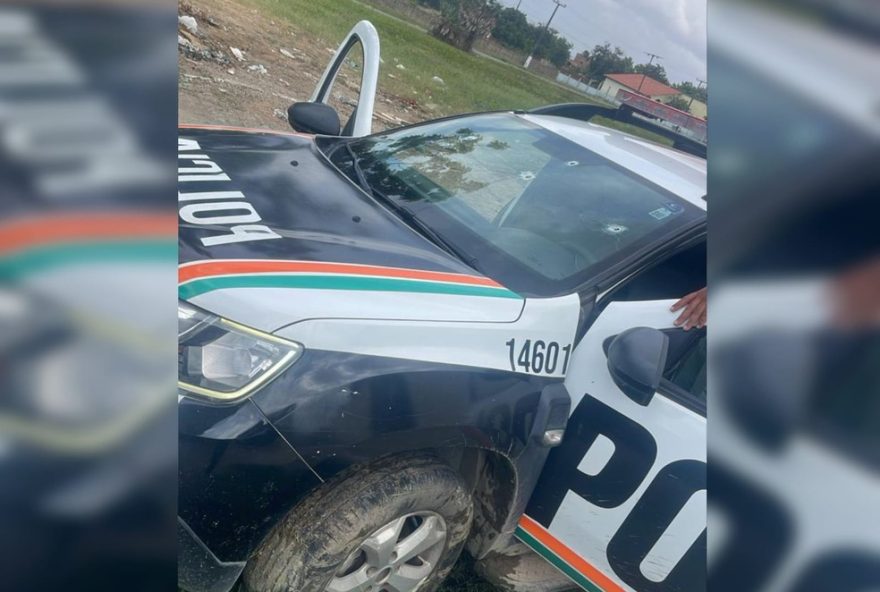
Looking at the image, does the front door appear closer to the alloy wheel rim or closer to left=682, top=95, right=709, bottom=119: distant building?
the alloy wheel rim

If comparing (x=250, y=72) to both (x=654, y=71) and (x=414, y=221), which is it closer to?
(x=414, y=221)

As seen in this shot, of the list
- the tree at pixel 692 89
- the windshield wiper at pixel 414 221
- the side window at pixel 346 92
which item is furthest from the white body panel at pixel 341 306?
the side window at pixel 346 92

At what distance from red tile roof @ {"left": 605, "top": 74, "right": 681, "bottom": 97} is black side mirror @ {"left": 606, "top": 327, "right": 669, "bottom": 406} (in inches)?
28.5

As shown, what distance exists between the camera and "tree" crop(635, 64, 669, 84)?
1.15m

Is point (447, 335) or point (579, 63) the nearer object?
point (579, 63)

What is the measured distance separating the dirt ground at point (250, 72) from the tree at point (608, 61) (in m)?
0.69

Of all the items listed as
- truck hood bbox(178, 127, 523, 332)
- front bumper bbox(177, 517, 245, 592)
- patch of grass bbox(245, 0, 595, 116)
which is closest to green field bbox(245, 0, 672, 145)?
patch of grass bbox(245, 0, 595, 116)

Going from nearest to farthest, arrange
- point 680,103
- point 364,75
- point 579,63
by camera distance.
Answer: point 680,103 < point 579,63 < point 364,75

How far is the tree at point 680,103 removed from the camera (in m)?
1.10

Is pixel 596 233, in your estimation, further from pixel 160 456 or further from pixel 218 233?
pixel 160 456

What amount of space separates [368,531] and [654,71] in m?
1.27

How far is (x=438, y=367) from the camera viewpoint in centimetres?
175

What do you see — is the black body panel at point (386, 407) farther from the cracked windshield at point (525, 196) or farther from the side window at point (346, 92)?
the side window at point (346, 92)

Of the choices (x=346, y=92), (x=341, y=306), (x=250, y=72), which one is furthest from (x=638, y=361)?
(x=346, y=92)
